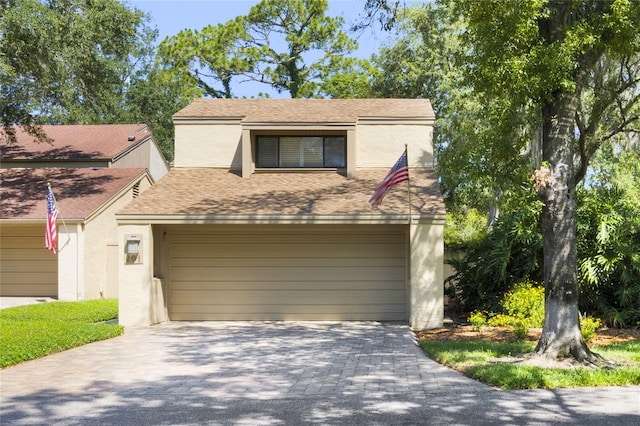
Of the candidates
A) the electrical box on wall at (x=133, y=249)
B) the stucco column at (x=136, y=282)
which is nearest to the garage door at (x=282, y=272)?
the stucco column at (x=136, y=282)

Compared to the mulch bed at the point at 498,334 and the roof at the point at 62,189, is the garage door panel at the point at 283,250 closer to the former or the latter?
the mulch bed at the point at 498,334

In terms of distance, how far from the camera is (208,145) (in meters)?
19.8

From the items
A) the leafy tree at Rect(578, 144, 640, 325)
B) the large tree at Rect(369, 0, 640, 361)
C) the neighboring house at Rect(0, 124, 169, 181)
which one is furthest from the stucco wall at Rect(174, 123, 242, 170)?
the large tree at Rect(369, 0, 640, 361)

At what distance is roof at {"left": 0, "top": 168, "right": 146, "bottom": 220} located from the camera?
22062 millimetres

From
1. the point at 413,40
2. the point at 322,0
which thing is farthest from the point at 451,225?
the point at 322,0

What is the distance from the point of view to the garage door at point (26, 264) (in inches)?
892

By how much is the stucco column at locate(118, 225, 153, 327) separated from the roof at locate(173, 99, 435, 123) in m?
4.50

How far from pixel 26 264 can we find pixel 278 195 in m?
10.1

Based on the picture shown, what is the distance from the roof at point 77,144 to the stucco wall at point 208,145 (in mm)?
7884

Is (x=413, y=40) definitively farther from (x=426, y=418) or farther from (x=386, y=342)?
(x=426, y=418)

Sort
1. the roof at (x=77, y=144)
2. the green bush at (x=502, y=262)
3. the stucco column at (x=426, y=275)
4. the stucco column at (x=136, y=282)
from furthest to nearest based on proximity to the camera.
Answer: the roof at (x=77, y=144) < the green bush at (x=502, y=262) < the stucco column at (x=136, y=282) < the stucco column at (x=426, y=275)

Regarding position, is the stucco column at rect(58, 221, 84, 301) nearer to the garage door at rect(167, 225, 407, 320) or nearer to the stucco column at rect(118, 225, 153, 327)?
the garage door at rect(167, 225, 407, 320)

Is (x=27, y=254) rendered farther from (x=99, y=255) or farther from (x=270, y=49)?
(x=270, y=49)

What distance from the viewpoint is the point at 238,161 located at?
19766mm
